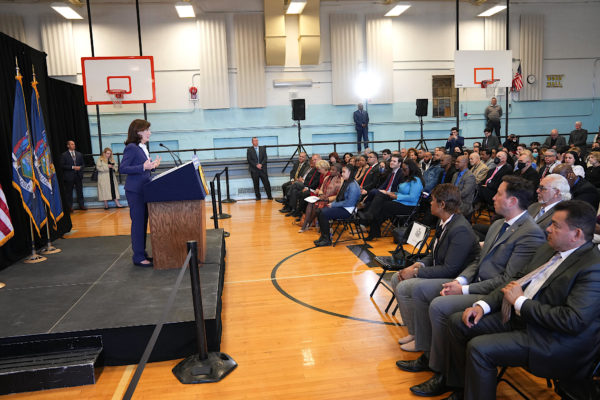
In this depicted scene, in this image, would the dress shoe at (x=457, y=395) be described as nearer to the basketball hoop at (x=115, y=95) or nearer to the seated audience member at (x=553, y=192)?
the seated audience member at (x=553, y=192)

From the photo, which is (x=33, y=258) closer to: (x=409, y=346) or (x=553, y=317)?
(x=409, y=346)

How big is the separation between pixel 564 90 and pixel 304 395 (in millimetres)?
15391

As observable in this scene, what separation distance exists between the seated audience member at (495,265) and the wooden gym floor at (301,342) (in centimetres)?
26

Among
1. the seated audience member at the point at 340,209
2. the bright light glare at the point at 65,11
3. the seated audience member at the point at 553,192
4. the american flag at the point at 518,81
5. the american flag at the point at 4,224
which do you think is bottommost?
the seated audience member at the point at 340,209

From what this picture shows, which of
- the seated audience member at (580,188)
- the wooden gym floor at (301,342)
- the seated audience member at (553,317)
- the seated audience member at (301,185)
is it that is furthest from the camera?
the seated audience member at (301,185)

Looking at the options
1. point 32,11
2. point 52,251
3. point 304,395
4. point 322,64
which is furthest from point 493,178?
point 32,11

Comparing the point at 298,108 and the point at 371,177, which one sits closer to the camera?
the point at 371,177

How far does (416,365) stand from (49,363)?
8.08 ft

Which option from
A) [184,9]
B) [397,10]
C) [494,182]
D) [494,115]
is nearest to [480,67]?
[494,115]

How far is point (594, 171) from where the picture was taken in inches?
246

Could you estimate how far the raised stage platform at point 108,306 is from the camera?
3.10 meters

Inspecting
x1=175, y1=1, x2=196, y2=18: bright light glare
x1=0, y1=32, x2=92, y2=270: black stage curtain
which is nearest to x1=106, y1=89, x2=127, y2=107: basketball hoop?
x1=175, y1=1, x2=196, y2=18: bright light glare

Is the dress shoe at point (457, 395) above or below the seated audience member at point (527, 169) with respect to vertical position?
below

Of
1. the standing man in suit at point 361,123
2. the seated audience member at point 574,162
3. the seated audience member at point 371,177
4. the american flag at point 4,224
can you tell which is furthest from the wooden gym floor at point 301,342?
the standing man in suit at point 361,123
